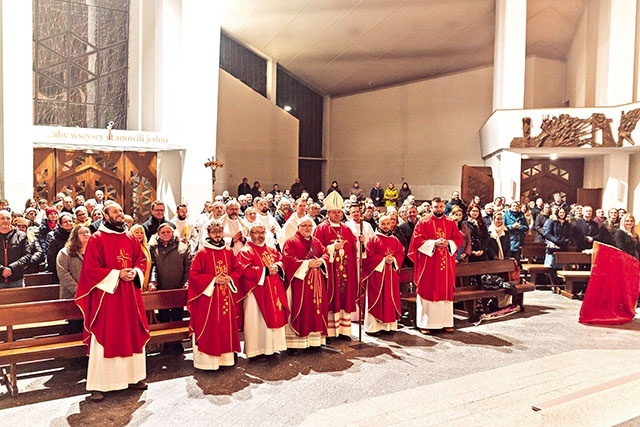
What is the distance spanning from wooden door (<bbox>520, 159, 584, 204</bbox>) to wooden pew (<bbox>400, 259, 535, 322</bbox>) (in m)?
10.4

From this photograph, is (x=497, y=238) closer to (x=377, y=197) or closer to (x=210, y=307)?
(x=210, y=307)

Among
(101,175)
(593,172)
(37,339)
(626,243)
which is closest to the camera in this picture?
(37,339)

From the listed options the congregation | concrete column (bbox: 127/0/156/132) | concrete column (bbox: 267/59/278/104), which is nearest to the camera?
the congregation

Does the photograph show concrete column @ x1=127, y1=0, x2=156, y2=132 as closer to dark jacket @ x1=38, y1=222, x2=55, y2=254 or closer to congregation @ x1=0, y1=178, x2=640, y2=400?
congregation @ x1=0, y1=178, x2=640, y2=400

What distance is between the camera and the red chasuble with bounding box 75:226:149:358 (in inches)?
225

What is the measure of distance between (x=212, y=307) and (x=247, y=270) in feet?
1.93

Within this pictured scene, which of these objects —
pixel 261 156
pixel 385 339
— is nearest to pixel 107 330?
pixel 385 339

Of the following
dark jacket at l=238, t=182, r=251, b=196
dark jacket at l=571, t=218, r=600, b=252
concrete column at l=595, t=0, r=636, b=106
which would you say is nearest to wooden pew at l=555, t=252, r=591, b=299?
dark jacket at l=571, t=218, r=600, b=252

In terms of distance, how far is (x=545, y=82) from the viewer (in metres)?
22.5

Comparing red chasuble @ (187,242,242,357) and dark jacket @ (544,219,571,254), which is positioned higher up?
dark jacket @ (544,219,571,254)

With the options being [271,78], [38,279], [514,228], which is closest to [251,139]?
[271,78]

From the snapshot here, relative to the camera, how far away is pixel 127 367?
5828mm

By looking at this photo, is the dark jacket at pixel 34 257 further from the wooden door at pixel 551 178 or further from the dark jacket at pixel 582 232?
the wooden door at pixel 551 178

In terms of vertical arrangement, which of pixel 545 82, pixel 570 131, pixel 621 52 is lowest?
pixel 570 131
